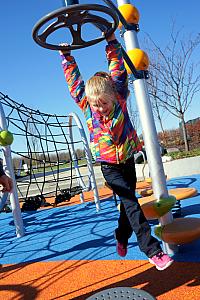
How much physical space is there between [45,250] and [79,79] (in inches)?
82.3

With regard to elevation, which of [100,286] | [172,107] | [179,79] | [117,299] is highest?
[179,79]

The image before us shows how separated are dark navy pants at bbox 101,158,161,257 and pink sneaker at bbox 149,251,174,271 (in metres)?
0.03

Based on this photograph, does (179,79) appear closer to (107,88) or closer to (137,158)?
(137,158)

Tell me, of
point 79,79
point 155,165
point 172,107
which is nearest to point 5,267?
point 155,165

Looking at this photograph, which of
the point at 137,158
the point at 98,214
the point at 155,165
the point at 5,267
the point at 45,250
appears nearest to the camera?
the point at 155,165

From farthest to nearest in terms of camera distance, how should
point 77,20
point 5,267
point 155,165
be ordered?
1. point 5,267
2. point 155,165
3. point 77,20

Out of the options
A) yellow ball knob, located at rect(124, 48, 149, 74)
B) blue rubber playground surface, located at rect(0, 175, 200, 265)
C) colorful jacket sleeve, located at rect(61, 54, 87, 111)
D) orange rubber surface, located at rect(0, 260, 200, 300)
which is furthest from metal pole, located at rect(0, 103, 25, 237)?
yellow ball knob, located at rect(124, 48, 149, 74)

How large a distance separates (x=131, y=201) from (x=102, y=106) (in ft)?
2.10

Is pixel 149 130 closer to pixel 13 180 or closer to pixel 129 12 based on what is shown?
pixel 129 12

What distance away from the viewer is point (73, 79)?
7.23 feet

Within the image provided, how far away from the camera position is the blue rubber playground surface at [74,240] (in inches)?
113

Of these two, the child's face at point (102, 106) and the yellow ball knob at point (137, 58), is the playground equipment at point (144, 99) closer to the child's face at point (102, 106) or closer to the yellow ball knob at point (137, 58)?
the yellow ball knob at point (137, 58)

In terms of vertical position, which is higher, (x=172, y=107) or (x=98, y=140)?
(x=172, y=107)

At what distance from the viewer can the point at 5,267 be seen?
10.2 ft
